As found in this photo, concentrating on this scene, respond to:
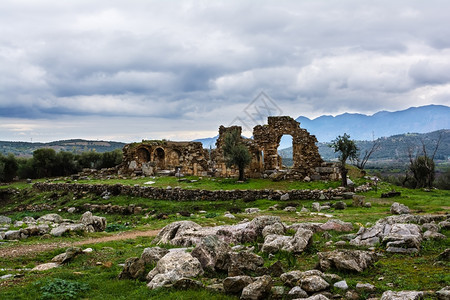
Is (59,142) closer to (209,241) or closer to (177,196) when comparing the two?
(177,196)

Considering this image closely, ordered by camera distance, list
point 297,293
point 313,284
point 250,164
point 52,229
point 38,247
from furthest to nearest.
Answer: point 250,164 < point 52,229 < point 38,247 < point 313,284 < point 297,293

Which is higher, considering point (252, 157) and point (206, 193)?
point (252, 157)

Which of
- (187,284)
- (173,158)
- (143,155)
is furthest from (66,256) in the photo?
(143,155)

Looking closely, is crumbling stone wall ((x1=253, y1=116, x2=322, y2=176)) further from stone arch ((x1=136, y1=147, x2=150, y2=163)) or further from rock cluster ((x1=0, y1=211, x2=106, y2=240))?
rock cluster ((x1=0, y1=211, x2=106, y2=240))

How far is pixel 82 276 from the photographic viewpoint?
944 cm

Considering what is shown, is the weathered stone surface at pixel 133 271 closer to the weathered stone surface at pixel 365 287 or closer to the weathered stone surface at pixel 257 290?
the weathered stone surface at pixel 257 290

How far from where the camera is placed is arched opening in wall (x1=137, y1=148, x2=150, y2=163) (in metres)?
48.4

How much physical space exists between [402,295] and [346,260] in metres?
2.06

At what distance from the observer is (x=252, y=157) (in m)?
37.6

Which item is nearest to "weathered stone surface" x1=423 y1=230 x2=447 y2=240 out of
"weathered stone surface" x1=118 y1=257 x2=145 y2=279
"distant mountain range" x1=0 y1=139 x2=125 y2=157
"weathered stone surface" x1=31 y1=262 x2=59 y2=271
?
"weathered stone surface" x1=118 y1=257 x2=145 y2=279

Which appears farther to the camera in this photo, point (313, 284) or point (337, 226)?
point (337, 226)

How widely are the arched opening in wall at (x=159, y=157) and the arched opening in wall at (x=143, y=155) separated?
111 cm

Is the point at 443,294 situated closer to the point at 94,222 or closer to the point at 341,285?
the point at 341,285

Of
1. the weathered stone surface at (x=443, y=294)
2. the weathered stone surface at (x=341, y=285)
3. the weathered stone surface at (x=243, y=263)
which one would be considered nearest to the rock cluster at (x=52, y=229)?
the weathered stone surface at (x=243, y=263)
